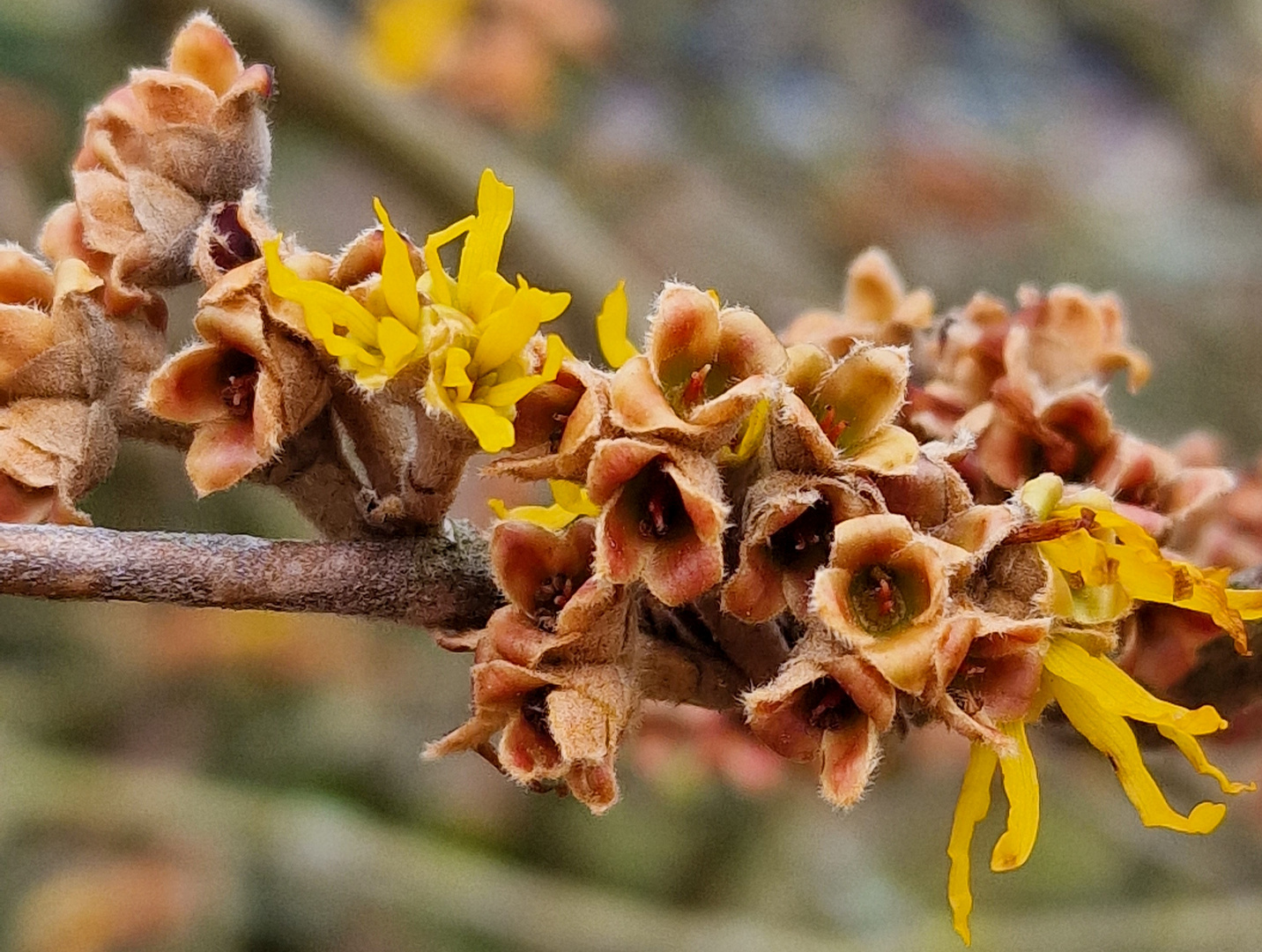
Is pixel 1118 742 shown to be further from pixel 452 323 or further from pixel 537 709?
pixel 452 323

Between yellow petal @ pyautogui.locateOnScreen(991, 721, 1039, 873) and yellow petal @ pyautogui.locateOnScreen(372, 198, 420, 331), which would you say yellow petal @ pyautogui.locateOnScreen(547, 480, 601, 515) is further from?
yellow petal @ pyautogui.locateOnScreen(991, 721, 1039, 873)

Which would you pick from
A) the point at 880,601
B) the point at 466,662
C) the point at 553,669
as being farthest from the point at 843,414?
the point at 466,662

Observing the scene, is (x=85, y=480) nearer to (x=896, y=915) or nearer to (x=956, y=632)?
(x=956, y=632)

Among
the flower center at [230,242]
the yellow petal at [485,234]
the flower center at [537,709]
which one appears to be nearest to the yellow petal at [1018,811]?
the flower center at [537,709]

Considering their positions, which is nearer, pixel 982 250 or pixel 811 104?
pixel 982 250

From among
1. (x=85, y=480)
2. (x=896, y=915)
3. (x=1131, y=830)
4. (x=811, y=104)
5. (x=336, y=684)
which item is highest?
(x=85, y=480)

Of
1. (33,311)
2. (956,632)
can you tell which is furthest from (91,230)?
(956,632)

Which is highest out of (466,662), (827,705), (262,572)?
(827,705)

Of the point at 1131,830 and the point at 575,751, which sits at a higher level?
the point at 575,751
